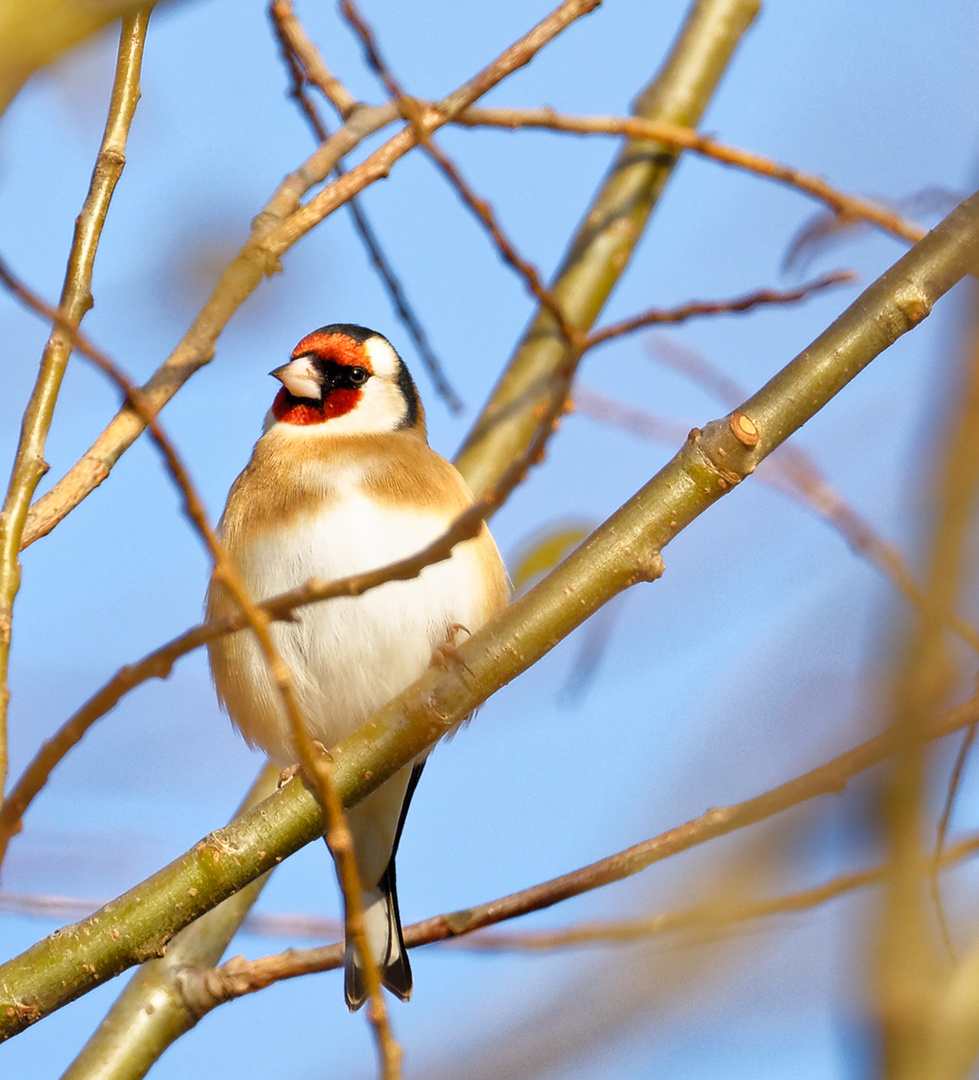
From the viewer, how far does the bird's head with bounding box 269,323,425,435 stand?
4824 millimetres

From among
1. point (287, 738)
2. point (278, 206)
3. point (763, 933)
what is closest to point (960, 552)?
point (763, 933)

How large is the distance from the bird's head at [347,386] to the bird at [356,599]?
244 mm

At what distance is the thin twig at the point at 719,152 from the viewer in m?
3.50

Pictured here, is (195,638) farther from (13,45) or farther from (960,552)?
(960,552)

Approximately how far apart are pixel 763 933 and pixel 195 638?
2.63 feet

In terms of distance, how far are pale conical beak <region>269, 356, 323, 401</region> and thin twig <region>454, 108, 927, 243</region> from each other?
1.57m

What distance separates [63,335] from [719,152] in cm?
199

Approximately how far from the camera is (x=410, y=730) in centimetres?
270

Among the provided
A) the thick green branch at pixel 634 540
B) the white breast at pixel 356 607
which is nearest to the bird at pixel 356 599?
the white breast at pixel 356 607

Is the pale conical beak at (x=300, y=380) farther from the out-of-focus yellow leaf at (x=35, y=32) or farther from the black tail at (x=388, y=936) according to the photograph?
the out-of-focus yellow leaf at (x=35, y=32)

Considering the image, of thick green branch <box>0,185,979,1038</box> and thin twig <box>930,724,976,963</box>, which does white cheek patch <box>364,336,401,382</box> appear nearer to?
thick green branch <box>0,185,979,1038</box>

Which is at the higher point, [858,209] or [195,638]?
[858,209]

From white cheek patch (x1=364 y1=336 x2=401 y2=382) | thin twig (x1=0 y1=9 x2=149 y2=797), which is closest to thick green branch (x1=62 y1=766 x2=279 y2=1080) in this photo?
thin twig (x1=0 y1=9 x2=149 y2=797)

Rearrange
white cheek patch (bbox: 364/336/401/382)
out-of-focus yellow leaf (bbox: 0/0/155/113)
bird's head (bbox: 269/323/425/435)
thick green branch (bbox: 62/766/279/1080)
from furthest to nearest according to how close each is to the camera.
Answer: white cheek patch (bbox: 364/336/401/382)
bird's head (bbox: 269/323/425/435)
thick green branch (bbox: 62/766/279/1080)
out-of-focus yellow leaf (bbox: 0/0/155/113)
